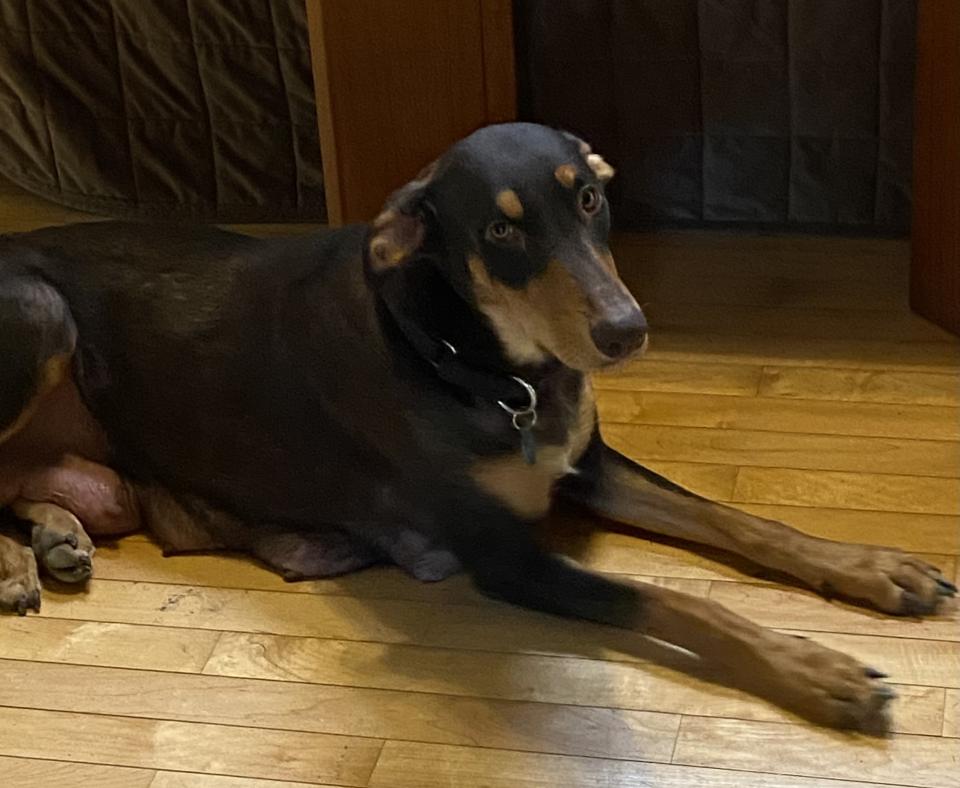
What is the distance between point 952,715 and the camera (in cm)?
192

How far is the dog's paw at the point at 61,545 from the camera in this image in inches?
91.5

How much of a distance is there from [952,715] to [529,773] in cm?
52

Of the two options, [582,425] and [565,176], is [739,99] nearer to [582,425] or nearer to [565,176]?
[582,425]

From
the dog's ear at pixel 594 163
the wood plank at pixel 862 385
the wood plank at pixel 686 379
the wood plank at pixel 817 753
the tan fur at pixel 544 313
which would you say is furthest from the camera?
the wood plank at pixel 686 379

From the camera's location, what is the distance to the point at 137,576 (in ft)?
7.77

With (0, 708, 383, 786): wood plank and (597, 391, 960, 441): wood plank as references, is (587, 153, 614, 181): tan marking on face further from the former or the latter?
(0, 708, 383, 786): wood plank

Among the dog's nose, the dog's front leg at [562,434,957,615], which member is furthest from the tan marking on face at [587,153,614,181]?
the dog's front leg at [562,434,957,615]

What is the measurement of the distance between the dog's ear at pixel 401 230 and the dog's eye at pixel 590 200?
203 mm

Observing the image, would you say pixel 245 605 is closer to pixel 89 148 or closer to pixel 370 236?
pixel 370 236

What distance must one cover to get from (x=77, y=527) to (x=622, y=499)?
2.73 feet

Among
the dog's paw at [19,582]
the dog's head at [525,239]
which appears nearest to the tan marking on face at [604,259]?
the dog's head at [525,239]

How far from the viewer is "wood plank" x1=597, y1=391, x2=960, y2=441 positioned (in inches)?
98.6

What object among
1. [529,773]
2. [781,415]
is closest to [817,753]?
[529,773]

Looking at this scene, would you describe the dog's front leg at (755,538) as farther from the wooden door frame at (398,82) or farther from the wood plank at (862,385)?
the wooden door frame at (398,82)
